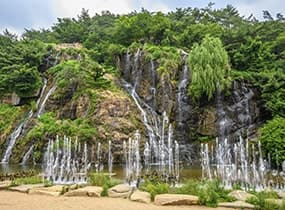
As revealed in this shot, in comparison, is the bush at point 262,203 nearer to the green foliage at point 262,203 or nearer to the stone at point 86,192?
the green foliage at point 262,203

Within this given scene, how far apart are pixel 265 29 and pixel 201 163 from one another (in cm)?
1561

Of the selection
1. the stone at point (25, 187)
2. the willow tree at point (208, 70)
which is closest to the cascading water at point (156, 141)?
the willow tree at point (208, 70)

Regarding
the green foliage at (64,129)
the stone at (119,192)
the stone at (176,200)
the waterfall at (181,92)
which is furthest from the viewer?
the waterfall at (181,92)

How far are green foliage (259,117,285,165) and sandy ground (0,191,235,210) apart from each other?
392 inches

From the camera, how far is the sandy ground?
653 centimetres

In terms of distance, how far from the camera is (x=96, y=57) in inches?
1011

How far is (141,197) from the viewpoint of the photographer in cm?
747

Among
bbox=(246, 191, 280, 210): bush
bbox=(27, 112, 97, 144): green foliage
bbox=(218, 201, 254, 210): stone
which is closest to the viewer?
bbox=(246, 191, 280, 210): bush

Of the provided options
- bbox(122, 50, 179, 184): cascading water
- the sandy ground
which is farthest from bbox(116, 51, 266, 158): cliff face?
the sandy ground

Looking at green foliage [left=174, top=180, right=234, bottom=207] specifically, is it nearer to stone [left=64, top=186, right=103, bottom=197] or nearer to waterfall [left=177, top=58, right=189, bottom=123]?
stone [left=64, top=186, right=103, bottom=197]

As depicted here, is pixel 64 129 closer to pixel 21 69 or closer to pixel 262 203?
pixel 21 69

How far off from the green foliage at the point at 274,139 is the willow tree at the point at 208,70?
4179mm

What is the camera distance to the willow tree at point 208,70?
19.8 metres

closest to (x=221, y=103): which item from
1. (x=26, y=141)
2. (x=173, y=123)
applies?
(x=173, y=123)
